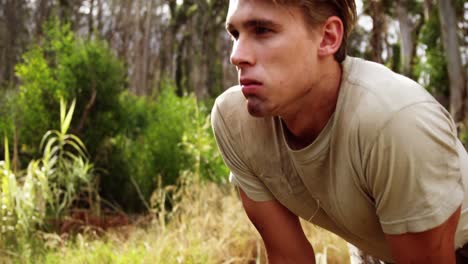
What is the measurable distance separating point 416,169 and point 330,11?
22.0 inches

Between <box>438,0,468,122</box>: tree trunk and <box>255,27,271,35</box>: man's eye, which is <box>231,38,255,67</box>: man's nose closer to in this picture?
<box>255,27,271,35</box>: man's eye

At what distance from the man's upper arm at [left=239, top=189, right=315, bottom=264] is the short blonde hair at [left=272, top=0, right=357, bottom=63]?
677 mm

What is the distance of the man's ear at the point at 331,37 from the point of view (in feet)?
5.83

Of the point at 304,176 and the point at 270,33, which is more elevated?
the point at 270,33

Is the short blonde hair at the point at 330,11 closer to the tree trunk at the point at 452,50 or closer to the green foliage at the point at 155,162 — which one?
the green foliage at the point at 155,162

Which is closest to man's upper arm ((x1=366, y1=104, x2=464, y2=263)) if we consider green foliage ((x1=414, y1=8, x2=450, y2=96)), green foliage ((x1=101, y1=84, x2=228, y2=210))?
green foliage ((x1=101, y1=84, x2=228, y2=210))

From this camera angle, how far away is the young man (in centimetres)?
161

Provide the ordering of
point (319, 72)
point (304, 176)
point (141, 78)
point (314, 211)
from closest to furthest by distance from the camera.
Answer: point (319, 72), point (304, 176), point (314, 211), point (141, 78)

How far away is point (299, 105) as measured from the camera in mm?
1860

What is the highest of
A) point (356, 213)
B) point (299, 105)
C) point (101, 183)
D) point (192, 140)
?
point (299, 105)

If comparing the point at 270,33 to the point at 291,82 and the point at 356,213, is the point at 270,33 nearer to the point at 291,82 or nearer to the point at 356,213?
the point at 291,82

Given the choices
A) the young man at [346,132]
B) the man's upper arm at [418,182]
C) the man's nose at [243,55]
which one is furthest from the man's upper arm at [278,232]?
the man's nose at [243,55]

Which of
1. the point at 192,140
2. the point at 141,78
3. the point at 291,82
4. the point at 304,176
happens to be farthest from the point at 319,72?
the point at 141,78

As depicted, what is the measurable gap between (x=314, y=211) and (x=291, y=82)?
0.62m
